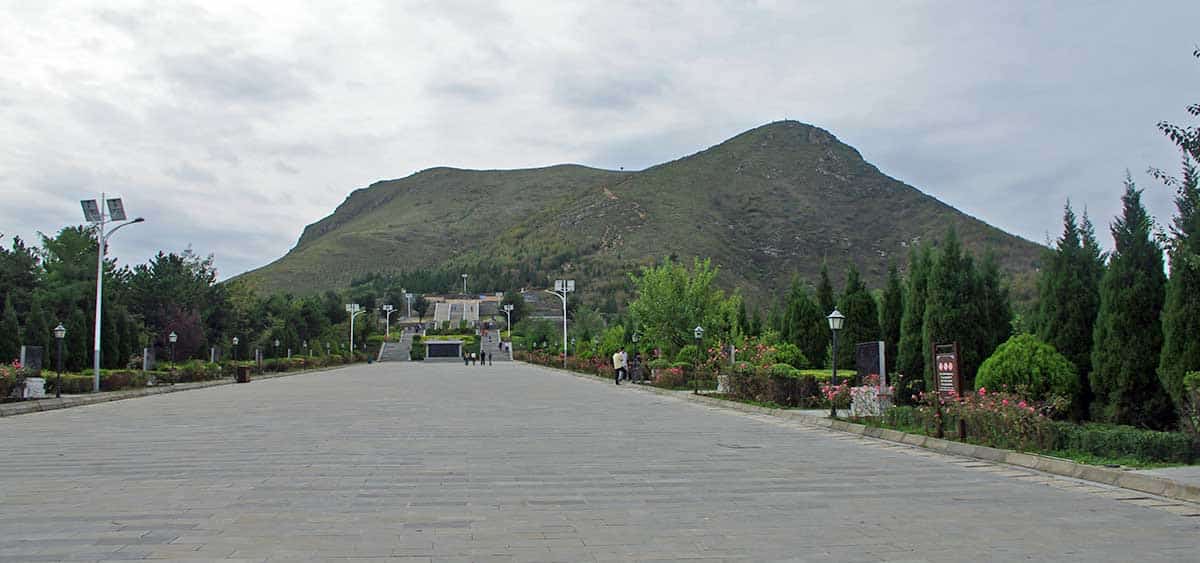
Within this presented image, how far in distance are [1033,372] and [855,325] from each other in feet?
39.3

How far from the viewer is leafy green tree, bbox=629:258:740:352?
40.9m

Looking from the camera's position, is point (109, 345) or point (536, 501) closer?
point (536, 501)

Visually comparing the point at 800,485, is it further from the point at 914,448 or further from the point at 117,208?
the point at 117,208

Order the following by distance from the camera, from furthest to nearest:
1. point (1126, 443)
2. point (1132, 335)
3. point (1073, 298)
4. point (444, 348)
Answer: point (444, 348)
point (1073, 298)
point (1132, 335)
point (1126, 443)

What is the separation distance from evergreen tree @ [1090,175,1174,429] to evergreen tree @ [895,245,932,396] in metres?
4.92

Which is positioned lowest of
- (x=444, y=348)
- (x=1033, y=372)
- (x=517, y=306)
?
(x=444, y=348)

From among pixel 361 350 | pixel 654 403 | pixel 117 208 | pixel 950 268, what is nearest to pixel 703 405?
pixel 654 403

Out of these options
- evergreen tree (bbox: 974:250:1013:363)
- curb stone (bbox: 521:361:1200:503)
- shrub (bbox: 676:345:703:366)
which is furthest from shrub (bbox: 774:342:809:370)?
evergreen tree (bbox: 974:250:1013:363)

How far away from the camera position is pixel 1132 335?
13320mm

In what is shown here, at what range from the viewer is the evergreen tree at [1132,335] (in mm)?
13133

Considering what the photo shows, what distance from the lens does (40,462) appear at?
11.5m

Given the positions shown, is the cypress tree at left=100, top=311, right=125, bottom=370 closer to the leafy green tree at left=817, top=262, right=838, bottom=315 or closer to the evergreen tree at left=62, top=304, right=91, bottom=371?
the evergreen tree at left=62, top=304, right=91, bottom=371

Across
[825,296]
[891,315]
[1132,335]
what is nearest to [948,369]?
[1132,335]

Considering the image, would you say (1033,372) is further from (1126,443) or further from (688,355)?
(688,355)
